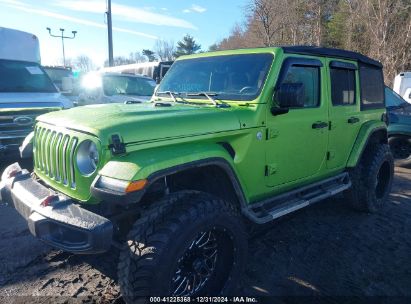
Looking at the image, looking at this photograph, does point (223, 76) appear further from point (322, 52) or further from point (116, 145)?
point (116, 145)

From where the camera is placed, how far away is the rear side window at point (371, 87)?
15.2ft

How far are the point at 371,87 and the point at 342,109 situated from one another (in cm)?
100

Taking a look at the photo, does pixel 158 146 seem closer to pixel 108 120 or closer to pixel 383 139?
pixel 108 120

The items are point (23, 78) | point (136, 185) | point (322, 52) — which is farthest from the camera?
point (23, 78)

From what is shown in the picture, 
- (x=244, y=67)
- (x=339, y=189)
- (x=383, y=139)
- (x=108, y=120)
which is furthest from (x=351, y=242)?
(x=108, y=120)

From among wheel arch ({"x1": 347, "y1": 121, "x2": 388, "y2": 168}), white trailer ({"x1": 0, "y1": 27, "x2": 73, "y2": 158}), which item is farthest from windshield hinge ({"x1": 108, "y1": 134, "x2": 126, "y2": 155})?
white trailer ({"x1": 0, "y1": 27, "x2": 73, "y2": 158})

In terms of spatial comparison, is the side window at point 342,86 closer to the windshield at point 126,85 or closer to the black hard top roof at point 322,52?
the black hard top roof at point 322,52

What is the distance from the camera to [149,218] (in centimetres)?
242

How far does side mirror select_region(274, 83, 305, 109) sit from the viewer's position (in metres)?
3.07

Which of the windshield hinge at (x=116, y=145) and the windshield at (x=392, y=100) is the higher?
the windshield at (x=392, y=100)

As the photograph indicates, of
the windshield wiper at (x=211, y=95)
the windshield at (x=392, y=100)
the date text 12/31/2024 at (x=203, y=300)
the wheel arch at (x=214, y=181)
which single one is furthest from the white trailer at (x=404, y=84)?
the date text 12/31/2024 at (x=203, y=300)

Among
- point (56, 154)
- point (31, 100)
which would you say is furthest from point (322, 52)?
point (31, 100)

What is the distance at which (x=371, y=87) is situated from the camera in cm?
482

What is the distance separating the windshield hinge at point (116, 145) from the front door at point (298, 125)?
1417 millimetres
